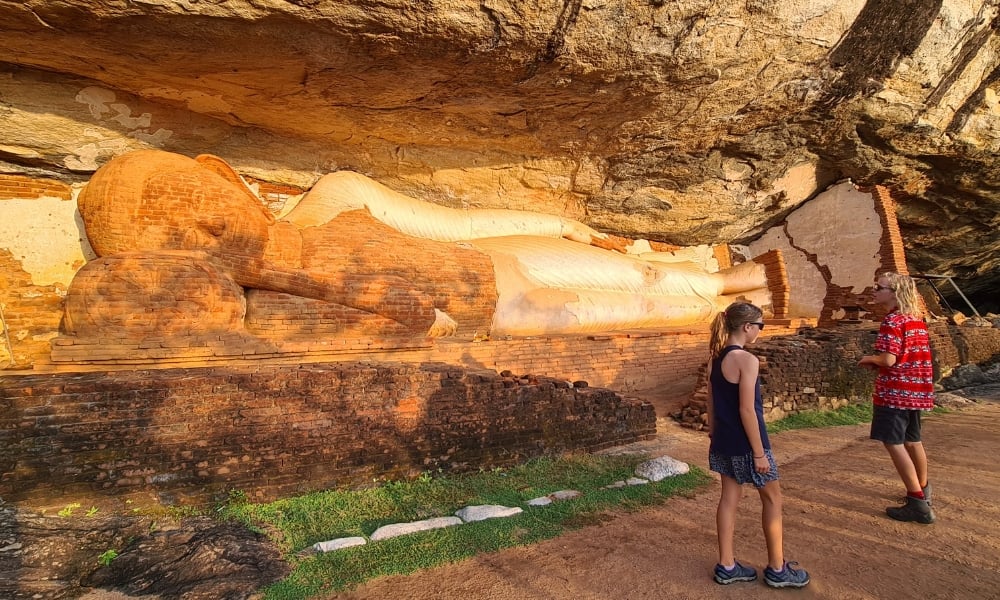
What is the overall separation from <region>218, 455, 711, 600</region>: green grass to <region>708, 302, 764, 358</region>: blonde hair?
1.38m

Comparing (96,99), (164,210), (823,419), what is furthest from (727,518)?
(96,99)

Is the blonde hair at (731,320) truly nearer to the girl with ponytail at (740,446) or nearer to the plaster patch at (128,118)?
the girl with ponytail at (740,446)

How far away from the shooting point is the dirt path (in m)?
2.19

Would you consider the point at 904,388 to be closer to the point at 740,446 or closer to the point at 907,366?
the point at 907,366

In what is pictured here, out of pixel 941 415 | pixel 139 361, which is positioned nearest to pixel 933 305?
pixel 941 415

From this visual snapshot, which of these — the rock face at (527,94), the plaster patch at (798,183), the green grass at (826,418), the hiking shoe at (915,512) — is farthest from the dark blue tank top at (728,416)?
the plaster patch at (798,183)

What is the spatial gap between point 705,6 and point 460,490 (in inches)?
215

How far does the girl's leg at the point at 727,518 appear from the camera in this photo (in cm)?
222

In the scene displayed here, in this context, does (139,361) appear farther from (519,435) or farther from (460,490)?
(519,435)

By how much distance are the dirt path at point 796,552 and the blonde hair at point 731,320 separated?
108 centimetres

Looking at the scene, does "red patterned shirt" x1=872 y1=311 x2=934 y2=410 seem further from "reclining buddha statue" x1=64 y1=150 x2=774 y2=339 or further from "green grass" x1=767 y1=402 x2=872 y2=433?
"reclining buddha statue" x1=64 y1=150 x2=774 y2=339

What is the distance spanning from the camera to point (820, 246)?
10.8 meters

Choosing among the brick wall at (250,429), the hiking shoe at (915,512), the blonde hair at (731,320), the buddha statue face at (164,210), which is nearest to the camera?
the blonde hair at (731,320)

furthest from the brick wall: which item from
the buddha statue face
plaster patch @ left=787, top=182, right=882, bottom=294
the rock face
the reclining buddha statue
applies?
plaster patch @ left=787, top=182, right=882, bottom=294
